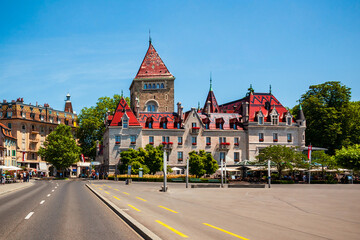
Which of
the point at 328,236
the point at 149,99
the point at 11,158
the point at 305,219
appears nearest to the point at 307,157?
the point at 149,99

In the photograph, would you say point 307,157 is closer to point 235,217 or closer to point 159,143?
point 159,143

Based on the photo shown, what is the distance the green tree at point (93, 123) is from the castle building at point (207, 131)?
11384 millimetres

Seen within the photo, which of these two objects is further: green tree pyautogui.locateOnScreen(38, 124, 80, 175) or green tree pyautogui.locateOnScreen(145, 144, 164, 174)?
green tree pyautogui.locateOnScreen(38, 124, 80, 175)

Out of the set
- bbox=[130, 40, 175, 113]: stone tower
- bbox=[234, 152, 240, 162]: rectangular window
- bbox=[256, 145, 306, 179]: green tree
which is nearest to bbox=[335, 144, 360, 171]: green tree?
bbox=[256, 145, 306, 179]: green tree

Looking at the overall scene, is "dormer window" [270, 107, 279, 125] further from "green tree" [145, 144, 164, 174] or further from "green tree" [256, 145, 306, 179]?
"green tree" [145, 144, 164, 174]

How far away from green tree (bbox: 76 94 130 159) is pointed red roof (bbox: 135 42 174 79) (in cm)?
967

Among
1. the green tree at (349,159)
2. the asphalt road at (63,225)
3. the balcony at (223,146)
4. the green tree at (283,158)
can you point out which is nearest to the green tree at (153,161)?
the balcony at (223,146)

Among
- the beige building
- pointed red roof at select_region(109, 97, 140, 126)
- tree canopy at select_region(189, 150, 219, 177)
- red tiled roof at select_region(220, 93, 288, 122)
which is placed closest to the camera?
tree canopy at select_region(189, 150, 219, 177)

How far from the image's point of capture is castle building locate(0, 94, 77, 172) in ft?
335

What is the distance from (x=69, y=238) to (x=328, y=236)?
8094 millimetres

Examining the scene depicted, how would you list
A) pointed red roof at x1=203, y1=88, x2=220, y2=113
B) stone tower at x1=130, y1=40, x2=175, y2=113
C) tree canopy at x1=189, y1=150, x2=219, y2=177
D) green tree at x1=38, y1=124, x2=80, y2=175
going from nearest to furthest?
tree canopy at x1=189, y1=150, x2=219, y2=177 → green tree at x1=38, y1=124, x2=80, y2=175 → stone tower at x1=130, y1=40, x2=175, y2=113 → pointed red roof at x1=203, y1=88, x2=220, y2=113

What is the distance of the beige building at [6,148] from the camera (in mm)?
83312

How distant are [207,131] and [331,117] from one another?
79.4 feet

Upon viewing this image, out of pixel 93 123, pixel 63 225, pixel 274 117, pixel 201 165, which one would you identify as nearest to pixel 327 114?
pixel 274 117
